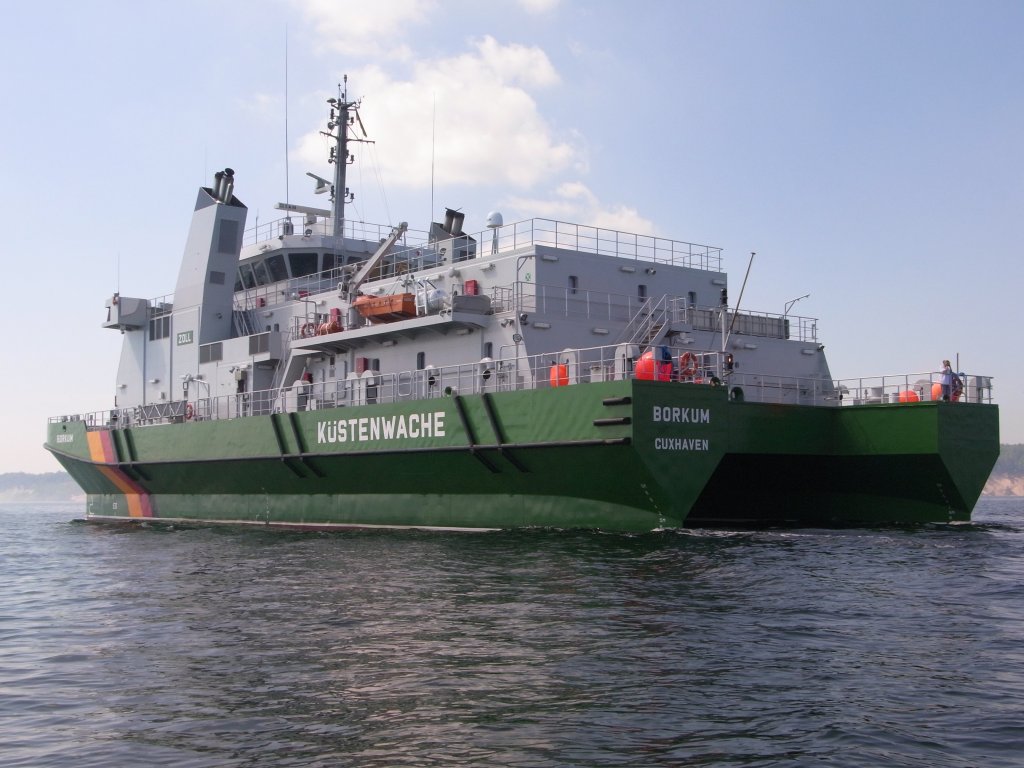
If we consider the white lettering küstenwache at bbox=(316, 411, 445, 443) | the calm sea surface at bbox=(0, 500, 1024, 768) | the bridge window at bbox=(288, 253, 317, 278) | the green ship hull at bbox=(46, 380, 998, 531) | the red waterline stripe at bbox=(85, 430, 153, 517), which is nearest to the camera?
the calm sea surface at bbox=(0, 500, 1024, 768)

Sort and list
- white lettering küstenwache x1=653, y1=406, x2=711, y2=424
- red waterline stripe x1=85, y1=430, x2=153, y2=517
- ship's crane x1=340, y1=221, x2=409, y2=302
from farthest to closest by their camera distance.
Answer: red waterline stripe x1=85, y1=430, x2=153, y2=517 → ship's crane x1=340, y1=221, x2=409, y2=302 → white lettering küstenwache x1=653, y1=406, x2=711, y2=424

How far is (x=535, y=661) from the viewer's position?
8.02 meters

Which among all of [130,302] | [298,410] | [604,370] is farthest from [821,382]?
[130,302]

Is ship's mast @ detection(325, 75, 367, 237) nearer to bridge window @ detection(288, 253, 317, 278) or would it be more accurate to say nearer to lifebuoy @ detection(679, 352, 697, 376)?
bridge window @ detection(288, 253, 317, 278)

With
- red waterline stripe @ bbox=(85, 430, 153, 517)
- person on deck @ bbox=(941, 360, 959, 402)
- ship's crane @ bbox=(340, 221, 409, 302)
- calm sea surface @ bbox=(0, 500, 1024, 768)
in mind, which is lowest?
calm sea surface @ bbox=(0, 500, 1024, 768)

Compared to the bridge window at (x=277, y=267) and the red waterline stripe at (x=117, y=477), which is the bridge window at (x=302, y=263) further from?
the red waterline stripe at (x=117, y=477)

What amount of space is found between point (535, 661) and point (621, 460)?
26.7ft

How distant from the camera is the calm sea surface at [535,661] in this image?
6152mm

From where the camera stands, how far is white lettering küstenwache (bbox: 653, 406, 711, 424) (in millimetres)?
15875

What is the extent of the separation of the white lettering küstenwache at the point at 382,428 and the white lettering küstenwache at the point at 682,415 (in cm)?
423

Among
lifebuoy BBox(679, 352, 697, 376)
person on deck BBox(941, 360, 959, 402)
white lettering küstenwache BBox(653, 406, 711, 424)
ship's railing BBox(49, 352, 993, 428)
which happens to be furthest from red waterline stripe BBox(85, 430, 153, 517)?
person on deck BBox(941, 360, 959, 402)

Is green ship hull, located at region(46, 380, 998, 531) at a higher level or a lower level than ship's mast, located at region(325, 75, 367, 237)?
lower

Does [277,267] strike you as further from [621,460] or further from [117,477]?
[621,460]

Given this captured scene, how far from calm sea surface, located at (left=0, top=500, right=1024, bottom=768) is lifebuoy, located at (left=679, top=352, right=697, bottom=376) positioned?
3372 mm
